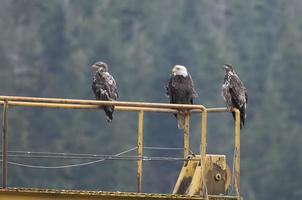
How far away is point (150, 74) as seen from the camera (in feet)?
248

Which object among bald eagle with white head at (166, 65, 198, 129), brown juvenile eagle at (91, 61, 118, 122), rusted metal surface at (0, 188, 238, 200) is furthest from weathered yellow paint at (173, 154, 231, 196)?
bald eagle with white head at (166, 65, 198, 129)

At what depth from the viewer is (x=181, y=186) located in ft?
59.0

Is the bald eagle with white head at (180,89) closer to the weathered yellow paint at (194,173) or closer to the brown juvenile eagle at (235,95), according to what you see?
the brown juvenile eagle at (235,95)

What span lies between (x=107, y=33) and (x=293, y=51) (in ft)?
26.4

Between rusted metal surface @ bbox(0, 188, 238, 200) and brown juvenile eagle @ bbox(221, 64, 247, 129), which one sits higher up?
brown juvenile eagle @ bbox(221, 64, 247, 129)

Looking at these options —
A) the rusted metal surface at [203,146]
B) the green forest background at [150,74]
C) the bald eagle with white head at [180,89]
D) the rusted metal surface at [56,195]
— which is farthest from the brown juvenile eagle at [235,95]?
the green forest background at [150,74]

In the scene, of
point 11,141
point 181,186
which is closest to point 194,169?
point 181,186

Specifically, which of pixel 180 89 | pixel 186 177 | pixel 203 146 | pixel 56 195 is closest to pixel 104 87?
pixel 180 89

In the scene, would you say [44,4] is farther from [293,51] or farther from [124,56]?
[293,51]

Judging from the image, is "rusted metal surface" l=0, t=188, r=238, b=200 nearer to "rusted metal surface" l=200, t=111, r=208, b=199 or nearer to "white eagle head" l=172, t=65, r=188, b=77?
"rusted metal surface" l=200, t=111, r=208, b=199

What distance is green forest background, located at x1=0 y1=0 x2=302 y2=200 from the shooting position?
6506 cm

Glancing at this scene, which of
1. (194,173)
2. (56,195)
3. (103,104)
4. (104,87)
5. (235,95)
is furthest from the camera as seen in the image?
(104,87)

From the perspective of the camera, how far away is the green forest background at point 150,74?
65.1 m

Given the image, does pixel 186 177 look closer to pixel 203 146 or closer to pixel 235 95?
pixel 203 146
